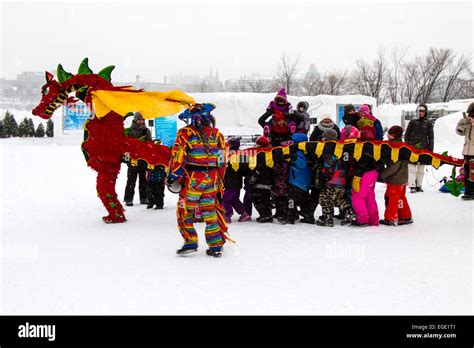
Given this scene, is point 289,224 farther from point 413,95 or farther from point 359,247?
point 413,95

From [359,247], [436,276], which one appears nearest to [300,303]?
[436,276]

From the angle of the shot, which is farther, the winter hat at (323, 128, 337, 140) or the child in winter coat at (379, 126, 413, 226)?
the winter hat at (323, 128, 337, 140)

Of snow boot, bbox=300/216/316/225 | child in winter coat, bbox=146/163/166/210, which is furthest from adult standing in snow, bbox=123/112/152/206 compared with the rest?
snow boot, bbox=300/216/316/225

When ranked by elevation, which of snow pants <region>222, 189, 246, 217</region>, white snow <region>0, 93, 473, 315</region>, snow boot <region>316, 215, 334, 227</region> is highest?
snow pants <region>222, 189, 246, 217</region>

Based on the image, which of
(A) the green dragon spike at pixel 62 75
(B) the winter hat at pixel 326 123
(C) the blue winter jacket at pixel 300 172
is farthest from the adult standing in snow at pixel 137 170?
(B) the winter hat at pixel 326 123

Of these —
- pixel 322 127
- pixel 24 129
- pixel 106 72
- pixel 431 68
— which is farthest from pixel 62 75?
pixel 431 68

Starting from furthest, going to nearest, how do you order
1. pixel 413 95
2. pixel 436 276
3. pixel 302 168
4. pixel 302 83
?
pixel 302 83
pixel 413 95
pixel 302 168
pixel 436 276

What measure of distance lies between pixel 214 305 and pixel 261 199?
A: 3562 millimetres

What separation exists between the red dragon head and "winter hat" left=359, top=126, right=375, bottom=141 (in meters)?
4.04

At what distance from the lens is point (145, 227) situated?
292 inches

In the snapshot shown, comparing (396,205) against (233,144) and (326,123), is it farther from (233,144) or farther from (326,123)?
(233,144)

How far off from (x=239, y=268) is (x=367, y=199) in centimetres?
288

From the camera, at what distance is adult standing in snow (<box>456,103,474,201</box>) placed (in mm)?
8758

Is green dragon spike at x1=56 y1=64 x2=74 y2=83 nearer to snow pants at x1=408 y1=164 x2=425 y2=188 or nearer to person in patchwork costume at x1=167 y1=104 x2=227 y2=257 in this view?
person in patchwork costume at x1=167 y1=104 x2=227 y2=257
